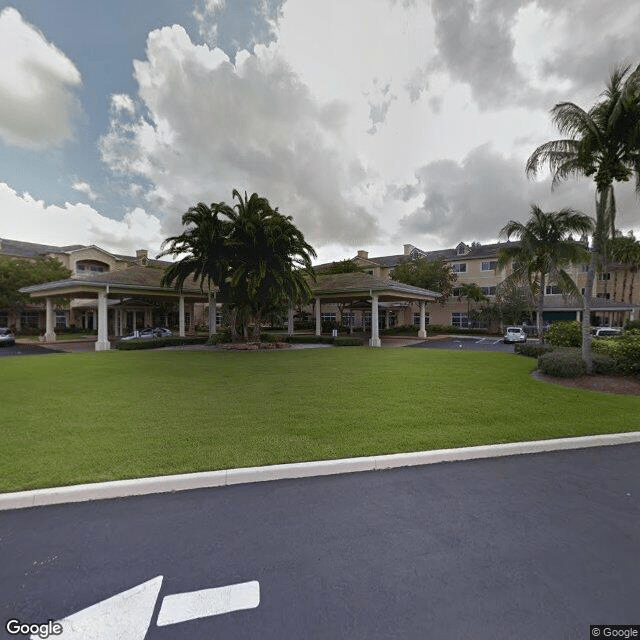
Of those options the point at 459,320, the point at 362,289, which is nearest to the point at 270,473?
the point at 362,289

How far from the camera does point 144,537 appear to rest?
136 inches

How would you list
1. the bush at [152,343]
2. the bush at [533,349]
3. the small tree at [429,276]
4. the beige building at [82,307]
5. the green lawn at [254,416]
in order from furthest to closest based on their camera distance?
1. the small tree at [429,276]
2. the beige building at [82,307]
3. the bush at [152,343]
4. the bush at [533,349]
5. the green lawn at [254,416]

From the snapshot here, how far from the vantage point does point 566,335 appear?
56.1ft

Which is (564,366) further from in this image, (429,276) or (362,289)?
(429,276)

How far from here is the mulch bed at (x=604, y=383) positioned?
9.91 m

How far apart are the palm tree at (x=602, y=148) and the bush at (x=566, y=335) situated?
566 cm

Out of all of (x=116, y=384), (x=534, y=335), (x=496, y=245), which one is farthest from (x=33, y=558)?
(x=496, y=245)

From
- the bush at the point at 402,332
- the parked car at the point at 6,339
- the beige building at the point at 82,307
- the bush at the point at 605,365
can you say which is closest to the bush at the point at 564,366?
the bush at the point at 605,365

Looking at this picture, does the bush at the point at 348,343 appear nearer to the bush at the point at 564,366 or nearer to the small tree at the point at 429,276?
the bush at the point at 564,366

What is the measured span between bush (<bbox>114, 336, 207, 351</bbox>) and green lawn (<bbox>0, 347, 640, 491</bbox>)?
8977 mm

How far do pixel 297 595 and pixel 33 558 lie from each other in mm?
2536

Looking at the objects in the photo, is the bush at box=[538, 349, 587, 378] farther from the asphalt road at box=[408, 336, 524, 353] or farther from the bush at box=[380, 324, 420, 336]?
the bush at box=[380, 324, 420, 336]

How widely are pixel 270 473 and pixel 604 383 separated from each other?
11269mm

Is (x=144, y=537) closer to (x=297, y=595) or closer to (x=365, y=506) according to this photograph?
(x=297, y=595)
